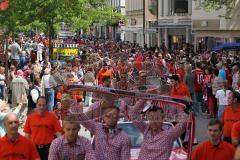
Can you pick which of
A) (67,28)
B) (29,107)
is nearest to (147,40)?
(67,28)

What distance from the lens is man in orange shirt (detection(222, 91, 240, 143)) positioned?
10.6 meters

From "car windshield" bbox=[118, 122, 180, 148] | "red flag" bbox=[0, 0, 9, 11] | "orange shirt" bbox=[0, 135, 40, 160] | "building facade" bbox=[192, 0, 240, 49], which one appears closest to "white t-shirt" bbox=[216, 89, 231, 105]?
"car windshield" bbox=[118, 122, 180, 148]

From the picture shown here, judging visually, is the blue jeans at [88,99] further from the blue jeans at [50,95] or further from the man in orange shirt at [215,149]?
the blue jeans at [50,95]

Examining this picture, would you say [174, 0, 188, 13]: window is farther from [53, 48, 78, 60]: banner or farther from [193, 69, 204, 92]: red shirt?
[193, 69, 204, 92]: red shirt

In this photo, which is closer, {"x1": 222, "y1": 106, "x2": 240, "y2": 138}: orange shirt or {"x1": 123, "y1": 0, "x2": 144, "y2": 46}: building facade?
{"x1": 222, "y1": 106, "x2": 240, "y2": 138}: orange shirt

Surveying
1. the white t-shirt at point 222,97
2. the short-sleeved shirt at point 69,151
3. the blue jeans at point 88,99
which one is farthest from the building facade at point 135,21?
the short-sleeved shirt at point 69,151

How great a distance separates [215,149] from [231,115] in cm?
323

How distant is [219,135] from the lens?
24.7ft

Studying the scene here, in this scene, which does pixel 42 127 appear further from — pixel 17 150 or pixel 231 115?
pixel 231 115

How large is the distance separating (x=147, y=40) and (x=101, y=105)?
59524 mm

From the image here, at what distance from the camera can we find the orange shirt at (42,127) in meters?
9.95

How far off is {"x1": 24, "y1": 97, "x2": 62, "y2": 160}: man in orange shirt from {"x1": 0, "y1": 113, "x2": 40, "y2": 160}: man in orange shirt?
2142 millimetres

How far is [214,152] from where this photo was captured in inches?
295

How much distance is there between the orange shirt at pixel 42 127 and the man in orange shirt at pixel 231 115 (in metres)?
2.47
